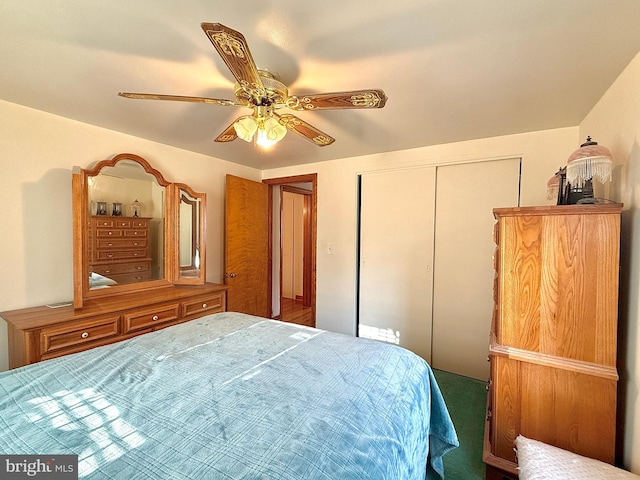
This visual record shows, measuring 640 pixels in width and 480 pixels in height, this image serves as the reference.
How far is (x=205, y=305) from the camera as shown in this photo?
270 centimetres

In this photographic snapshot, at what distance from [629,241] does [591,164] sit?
1.62 feet

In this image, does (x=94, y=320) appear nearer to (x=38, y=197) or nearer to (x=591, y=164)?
(x=38, y=197)

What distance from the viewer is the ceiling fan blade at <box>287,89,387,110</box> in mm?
1219

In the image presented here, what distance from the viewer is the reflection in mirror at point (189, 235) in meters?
2.83

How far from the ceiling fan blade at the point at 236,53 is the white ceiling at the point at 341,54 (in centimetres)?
21

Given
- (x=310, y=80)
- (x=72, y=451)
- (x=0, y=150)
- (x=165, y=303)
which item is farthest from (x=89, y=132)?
(x=72, y=451)

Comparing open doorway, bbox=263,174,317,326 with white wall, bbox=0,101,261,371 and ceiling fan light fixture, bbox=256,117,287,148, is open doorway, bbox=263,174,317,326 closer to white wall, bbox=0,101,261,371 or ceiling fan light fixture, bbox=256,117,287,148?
white wall, bbox=0,101,261,371

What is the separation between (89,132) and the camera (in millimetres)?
2275

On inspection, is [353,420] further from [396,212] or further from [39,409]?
[396,212]

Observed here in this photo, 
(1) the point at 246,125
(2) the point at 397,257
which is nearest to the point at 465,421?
(2) the point at 397,257

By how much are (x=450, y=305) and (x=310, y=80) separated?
7.86ft

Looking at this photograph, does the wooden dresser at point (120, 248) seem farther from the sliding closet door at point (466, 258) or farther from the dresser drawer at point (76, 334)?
the sliding closet door at point (466, 258)


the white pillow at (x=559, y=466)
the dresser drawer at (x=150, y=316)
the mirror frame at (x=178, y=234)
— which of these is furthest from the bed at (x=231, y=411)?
the mirror frame at (x=178, y=234)

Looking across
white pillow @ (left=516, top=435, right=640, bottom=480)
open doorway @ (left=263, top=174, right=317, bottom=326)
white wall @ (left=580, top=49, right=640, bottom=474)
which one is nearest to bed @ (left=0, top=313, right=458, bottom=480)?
white pillow @ (left=516, top=435, right=640, bottom=480)
